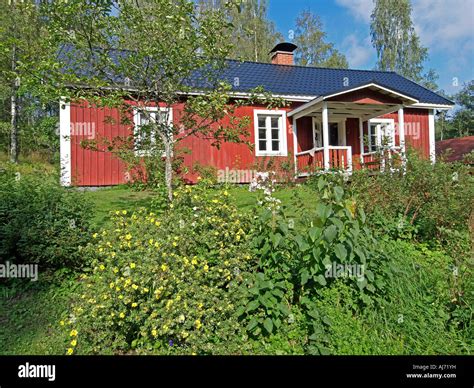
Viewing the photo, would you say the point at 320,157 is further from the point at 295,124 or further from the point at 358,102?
the point at 358,102

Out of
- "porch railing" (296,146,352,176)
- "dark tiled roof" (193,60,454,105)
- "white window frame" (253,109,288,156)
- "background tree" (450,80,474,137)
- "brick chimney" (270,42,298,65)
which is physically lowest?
"porch railing" (296,146,352,176)

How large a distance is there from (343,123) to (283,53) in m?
5.88

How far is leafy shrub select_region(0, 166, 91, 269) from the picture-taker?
3.71 metres

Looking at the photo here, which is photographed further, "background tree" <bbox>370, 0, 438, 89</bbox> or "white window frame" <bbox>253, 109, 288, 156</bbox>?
"background tree" <bbox>370, 0, 438, 89</bbox>

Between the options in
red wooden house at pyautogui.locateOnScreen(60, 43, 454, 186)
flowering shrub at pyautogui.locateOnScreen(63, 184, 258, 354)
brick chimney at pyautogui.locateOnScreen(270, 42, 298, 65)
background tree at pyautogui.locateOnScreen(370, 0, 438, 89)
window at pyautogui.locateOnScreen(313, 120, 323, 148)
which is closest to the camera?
flowering shrub at pyautogui.locateOnScreen(63, 184, 258, 354)

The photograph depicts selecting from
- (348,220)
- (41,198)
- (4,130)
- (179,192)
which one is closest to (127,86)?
(41,198)

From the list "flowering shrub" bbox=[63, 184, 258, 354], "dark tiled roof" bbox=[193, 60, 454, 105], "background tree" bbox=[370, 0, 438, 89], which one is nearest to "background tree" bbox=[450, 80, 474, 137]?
"background tree" bbox=[370, 0, 438, 89]

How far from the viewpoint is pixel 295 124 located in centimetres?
1311

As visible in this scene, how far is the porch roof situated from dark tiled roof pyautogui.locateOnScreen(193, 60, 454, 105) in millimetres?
292

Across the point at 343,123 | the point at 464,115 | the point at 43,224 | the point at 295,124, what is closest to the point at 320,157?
the point at 295,124

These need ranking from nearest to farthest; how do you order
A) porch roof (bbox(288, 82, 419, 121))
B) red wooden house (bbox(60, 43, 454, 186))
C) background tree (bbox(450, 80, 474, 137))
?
red wooden house (bbox(60, 43, 454, 186)) → porch roof (bbox(288, 82, 419, 121)) → background tree (bbox(450, 80, 474, 137))

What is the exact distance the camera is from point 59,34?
17.4 feet

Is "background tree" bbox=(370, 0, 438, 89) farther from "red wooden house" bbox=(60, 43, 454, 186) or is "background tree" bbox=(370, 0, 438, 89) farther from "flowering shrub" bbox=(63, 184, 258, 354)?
"flowering shrub" bbox=(63, 184, 258, 354)


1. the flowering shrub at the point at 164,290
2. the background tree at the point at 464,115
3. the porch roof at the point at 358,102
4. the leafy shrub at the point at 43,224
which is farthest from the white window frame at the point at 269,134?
the background tree at the point at 464,115
